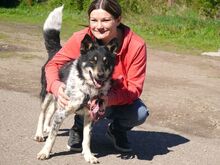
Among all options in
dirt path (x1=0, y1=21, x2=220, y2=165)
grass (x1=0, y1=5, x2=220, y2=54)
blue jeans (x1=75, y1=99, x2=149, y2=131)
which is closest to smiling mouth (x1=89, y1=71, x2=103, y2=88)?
blue jeans (x1=75, y1=99, x2=149, y2=131)

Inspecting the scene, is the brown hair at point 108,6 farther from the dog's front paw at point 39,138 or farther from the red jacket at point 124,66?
the dog's front paw at point 39,138

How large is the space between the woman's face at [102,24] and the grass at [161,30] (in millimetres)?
9208

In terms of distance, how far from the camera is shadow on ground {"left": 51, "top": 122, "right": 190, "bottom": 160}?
5186 mm

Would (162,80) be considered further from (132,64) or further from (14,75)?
(132,64)

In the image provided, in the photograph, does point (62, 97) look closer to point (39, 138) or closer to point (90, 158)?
point (90, 158)

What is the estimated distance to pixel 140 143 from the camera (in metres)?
5.65

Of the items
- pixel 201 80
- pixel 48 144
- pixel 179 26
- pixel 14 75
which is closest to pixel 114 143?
pixel 48 144

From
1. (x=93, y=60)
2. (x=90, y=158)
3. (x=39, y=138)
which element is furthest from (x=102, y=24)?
(x=39, y=138)

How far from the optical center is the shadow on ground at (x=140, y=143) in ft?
17.0

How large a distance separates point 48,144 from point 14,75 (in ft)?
14.2

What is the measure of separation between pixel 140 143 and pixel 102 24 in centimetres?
161

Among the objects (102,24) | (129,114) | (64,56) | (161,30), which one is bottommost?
(161,30)

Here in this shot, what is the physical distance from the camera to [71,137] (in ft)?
17.1

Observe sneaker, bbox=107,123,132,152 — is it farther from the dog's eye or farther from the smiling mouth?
the dog's eye
